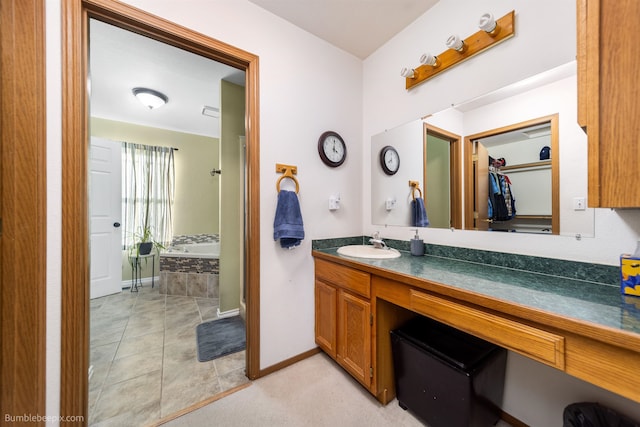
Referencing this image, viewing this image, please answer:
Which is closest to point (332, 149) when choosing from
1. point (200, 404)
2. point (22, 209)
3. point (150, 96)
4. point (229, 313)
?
point (22, 209)

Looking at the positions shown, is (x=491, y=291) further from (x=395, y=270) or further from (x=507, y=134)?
(x=507, y=134)

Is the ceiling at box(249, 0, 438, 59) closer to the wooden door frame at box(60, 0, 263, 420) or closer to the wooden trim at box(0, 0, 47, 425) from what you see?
the wooden door frame at box(60, 0, 263, 420)

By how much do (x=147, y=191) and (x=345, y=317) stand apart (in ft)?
12.6

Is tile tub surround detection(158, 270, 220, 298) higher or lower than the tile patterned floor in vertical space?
higher

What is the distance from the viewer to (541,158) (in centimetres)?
117

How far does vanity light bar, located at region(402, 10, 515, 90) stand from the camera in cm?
122

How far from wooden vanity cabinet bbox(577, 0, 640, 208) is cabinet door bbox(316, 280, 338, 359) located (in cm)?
136

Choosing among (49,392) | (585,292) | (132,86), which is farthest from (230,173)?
(585,292)

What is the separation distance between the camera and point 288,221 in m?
1.62

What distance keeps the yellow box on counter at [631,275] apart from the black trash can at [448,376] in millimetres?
576

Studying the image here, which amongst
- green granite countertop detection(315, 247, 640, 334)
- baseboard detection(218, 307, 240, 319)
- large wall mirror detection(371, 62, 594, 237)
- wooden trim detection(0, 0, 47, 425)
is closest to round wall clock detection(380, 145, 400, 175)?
large wall mirror detection(371, 62, 594, 237)

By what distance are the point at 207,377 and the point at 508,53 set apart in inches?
109

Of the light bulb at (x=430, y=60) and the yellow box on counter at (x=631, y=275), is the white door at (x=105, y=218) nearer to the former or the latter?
the light bulb at (x=430, y=60)

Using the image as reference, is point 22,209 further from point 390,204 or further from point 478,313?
point 390,204
